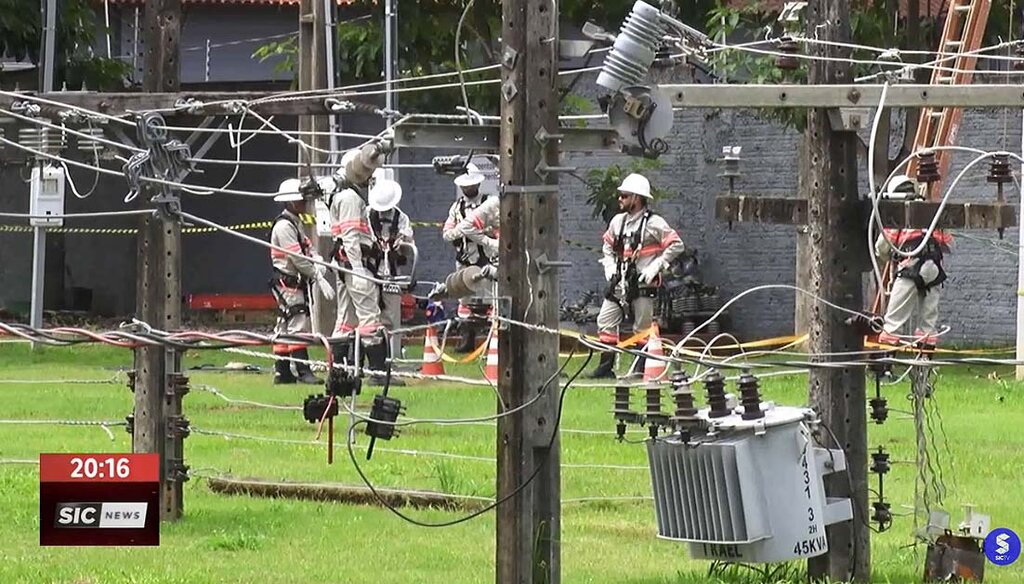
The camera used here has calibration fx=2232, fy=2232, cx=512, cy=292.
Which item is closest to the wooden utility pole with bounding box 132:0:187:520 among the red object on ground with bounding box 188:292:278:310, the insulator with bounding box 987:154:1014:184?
the insulator with bounding box 987:154:1014:184

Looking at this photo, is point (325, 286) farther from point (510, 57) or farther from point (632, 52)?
point (632, 52)

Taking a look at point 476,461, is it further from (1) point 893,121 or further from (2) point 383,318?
(1) point 893,121

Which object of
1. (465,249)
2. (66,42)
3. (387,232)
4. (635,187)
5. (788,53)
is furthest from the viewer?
(66,42)

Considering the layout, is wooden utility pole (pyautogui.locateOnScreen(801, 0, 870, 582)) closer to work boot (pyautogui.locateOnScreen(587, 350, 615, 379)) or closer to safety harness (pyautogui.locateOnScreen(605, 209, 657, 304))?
safety harness (pyautogui.locateOnScreen(605, 209, 657, 304))

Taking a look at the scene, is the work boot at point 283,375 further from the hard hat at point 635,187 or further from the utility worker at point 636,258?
the hard hat at point 635,187

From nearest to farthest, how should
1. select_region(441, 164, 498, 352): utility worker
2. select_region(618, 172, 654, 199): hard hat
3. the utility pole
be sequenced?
select_region(618, 172, 654, 199): hard hat < select_region(441, 164, 498, 352): utility worker < the utility pole

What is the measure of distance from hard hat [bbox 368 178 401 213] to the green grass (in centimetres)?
182

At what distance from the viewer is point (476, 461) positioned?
1477 cm

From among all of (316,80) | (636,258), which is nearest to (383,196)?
(636,258)

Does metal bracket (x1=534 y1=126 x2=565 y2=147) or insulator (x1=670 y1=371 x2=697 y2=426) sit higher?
metal bracket (x1=534 y1=126 x2=565 y2=147)

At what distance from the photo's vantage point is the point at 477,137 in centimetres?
920

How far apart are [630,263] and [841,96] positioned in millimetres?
11760

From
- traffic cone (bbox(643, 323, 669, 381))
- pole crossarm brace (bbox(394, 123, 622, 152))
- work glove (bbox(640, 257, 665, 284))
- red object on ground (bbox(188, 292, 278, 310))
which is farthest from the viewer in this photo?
red object on ground (bbox(188, 292, 278, 310))

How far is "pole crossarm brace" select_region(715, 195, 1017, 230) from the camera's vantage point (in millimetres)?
10273
